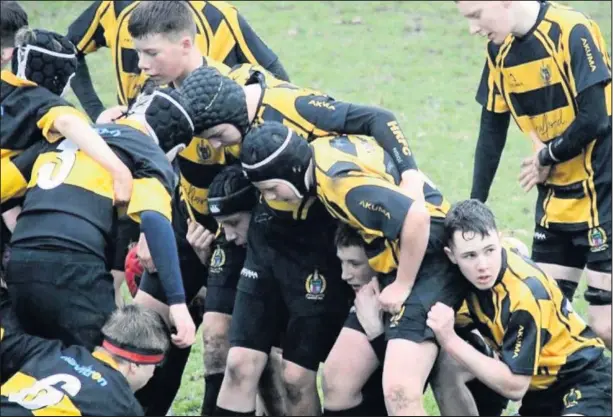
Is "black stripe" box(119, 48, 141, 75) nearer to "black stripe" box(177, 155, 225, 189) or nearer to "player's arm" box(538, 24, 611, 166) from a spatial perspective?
"black stripe" box(177, 155, 225, 189)

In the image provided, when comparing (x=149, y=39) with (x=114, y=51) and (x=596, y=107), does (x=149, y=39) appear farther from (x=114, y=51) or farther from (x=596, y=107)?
(x=596, y=107)

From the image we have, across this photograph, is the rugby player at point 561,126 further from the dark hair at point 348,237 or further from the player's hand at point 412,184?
the dark hair at point 348,237

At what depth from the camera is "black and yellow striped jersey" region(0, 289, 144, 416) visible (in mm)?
5250

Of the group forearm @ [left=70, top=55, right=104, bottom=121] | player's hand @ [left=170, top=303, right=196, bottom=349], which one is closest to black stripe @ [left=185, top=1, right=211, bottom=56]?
forearm @ [left=70, top=55, right=104, bottom=121]

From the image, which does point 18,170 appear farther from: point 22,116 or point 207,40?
point 207,40

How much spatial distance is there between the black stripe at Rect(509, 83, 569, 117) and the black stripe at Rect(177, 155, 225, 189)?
5.81 feet

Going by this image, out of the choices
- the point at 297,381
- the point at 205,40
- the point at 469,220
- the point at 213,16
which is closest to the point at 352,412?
the point at 297,381

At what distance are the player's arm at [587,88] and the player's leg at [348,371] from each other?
67.6 inches

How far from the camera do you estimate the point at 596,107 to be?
6.86m

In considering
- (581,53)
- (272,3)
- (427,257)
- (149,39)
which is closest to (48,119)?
(149,39)

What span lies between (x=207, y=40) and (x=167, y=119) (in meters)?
1.90

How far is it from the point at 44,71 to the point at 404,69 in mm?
10849

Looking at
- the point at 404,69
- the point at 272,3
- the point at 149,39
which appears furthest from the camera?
Answer: the point at 272,3

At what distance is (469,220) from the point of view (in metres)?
5.82
